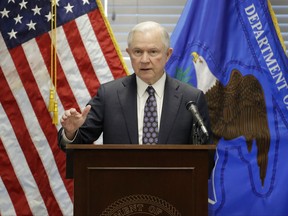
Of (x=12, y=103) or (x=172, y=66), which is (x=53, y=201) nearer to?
(x=12, y=103)

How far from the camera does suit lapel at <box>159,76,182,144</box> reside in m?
2.90

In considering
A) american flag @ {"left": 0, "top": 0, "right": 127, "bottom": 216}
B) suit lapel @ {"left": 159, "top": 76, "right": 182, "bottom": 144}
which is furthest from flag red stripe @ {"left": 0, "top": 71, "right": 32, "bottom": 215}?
suit lapel @ {"left": 159, "top": 76, "right": 182, "bottom": 144}

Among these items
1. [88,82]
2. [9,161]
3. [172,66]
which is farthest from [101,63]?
[9,161]

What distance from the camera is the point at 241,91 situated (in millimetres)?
3801

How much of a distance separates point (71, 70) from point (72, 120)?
1.43 meters

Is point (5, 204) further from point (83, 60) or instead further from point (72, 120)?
point (72, 120)

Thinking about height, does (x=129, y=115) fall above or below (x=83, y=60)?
below

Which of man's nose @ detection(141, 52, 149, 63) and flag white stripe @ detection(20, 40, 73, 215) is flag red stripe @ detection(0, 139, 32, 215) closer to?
flag white stripe @ detection(20, 40, 73, 215)

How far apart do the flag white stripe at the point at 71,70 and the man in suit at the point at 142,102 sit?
91 cm

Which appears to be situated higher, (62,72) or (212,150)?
(62,72)

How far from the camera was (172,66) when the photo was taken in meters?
3.85

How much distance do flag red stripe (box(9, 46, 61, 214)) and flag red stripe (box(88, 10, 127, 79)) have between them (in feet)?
1.71

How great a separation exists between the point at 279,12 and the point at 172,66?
1.08m

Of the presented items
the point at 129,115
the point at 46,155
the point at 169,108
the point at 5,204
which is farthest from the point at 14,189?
the point at 169,108
